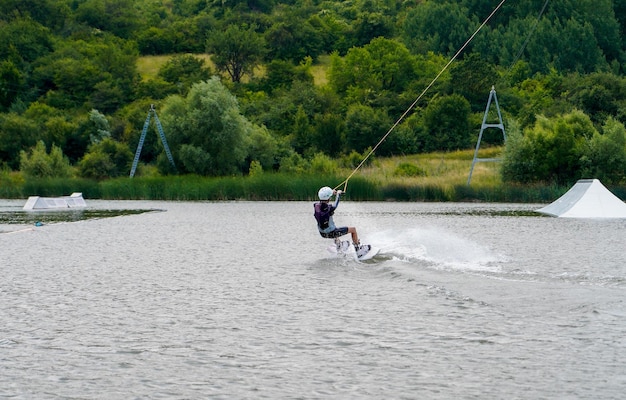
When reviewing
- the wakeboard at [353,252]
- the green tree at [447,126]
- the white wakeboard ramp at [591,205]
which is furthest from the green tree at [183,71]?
the wakeboard at [353,252]

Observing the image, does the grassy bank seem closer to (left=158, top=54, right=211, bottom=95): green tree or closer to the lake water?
the lake water

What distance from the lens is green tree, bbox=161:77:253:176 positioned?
7356 cm

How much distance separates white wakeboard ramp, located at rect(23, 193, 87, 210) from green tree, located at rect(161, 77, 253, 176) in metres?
19.1

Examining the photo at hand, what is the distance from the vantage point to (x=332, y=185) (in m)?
55.1

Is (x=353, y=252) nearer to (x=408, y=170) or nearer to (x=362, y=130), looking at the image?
(x=408, y=170)

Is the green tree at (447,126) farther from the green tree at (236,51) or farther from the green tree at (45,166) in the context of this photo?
the green tree at (236,51)

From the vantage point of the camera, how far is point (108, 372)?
34.2 ft

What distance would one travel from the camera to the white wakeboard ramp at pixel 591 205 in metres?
42.0

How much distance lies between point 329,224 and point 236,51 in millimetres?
101257

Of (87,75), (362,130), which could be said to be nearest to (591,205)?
(362,130)

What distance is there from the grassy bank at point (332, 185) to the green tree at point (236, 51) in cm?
5118

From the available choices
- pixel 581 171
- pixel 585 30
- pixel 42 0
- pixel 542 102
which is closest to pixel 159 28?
pixel 42 0

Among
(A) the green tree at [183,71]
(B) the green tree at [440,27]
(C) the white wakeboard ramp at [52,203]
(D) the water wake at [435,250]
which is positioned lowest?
(C) the white wakeboard ramp at [52,203]

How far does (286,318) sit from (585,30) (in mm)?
109741
